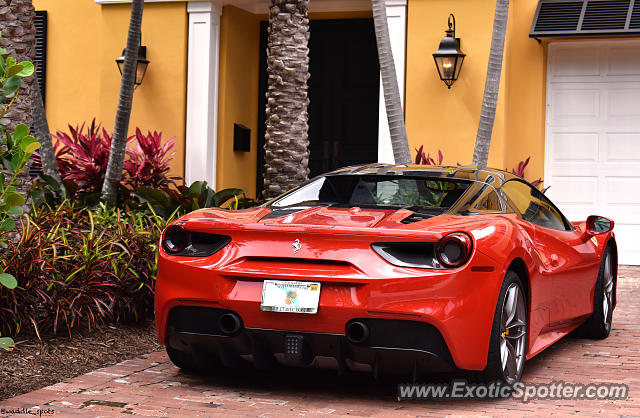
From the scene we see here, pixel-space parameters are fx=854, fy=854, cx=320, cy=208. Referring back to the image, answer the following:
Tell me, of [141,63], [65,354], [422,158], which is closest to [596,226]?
[65,354]

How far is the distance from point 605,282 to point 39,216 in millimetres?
4663

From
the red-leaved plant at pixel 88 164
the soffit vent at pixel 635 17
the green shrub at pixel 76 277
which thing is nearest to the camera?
the green shrub at pixel 76 277

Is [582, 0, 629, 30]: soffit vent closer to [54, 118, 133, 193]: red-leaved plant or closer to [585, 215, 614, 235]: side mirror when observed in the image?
[585, 215, 614, 235]: side mirror

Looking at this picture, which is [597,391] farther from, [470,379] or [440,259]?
[440,259]

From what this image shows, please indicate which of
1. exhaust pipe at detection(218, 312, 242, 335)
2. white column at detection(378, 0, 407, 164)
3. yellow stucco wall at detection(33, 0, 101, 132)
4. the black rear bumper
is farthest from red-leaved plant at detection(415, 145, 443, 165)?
exhaust pipe at detection(218, 312, 242, 335)

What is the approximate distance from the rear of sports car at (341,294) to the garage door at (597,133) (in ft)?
27.1

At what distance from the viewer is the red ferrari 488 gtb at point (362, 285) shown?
165 inches

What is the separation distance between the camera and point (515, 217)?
501cm

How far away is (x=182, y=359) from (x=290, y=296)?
108 centimetres

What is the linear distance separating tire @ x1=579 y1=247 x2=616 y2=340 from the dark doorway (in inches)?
261

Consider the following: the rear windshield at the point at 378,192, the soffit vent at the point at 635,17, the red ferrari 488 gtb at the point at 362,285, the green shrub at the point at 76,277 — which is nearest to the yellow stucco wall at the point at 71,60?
the green shrub at the point at 76,277

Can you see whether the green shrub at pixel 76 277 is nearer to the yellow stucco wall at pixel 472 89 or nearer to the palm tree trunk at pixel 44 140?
the palm tree trunk at pixel 44 140

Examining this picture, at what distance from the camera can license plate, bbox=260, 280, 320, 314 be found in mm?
4246

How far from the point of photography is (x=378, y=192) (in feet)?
16.9
